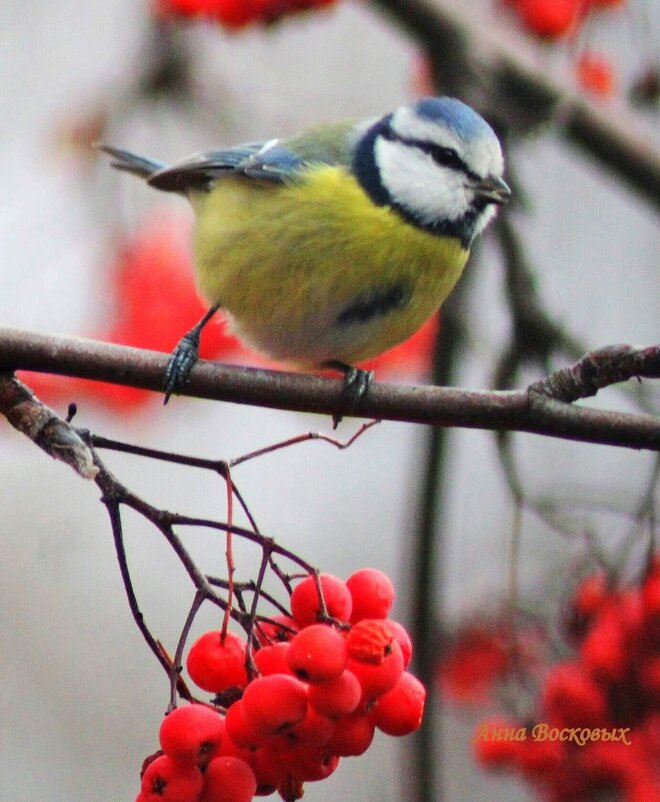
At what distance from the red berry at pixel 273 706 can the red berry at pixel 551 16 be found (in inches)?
63.3

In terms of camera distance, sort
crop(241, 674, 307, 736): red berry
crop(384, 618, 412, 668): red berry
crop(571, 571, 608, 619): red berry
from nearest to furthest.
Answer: crop(241, 674, 307, 736): red berry
crop(384, 618, 412, 668): red berry
crop(571, 571, 608, 619): red berry

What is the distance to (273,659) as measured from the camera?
3.20 feet

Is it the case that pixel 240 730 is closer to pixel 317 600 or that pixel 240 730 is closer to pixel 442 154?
pixel 317 600

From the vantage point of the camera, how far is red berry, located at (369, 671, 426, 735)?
961 mm

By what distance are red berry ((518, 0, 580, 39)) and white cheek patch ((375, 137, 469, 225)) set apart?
616 millimetres

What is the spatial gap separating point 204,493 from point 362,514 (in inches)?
22.2

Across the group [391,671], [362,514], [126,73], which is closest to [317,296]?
[391,671]

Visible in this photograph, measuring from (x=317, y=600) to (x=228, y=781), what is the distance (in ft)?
0.56

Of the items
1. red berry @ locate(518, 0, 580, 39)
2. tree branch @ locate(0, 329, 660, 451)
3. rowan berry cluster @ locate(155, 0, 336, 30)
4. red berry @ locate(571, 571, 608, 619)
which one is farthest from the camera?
red berry @ locate(518, 0, 580, 39)

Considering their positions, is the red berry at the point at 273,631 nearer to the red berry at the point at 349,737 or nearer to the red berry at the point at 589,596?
the red berry at the point at 349,737

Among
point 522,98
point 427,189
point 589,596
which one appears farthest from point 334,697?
point 522,98

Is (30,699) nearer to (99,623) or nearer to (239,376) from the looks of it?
(99,623)

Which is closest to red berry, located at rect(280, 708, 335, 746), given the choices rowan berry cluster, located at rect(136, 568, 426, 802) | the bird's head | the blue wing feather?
rowan berry cluster, located at rect(136, 568, 426, 802)

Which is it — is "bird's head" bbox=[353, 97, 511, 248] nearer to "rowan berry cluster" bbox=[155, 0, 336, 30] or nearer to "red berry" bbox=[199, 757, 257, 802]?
"rowan berry cluster" bbox=[155, 0, 336, 30]
